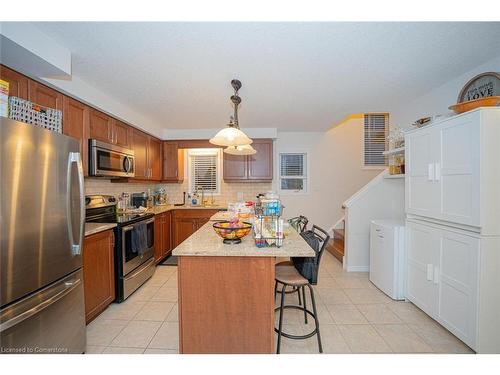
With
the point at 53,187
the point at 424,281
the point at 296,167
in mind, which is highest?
the point at 296,167

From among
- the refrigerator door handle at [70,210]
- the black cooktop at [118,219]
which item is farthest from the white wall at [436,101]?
the black cooktop at [118,219]

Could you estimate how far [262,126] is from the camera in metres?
4.25

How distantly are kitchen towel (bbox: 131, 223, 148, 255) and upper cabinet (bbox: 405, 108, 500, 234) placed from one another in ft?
10.5

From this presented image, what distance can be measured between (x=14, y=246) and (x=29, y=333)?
21.1 inches

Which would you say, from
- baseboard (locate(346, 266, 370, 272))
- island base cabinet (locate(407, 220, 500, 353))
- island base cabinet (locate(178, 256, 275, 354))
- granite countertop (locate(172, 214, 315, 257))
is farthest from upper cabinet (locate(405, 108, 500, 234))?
island base cabinet (locate(178, 256, 275, 354))

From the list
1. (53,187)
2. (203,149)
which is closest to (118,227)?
(53,187)

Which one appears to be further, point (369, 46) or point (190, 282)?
point (369, 46)

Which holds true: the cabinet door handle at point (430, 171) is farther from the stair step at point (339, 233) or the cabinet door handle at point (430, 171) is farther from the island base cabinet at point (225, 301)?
the stair step at point (339, 233)

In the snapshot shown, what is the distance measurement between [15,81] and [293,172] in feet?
14.4

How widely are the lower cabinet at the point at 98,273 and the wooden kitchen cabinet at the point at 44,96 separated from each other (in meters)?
1.28

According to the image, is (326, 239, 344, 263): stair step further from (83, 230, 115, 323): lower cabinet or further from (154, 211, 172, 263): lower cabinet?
(83, 230, 115, 323): lower cabinet

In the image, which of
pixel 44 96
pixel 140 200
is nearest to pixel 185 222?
pixel 140 200

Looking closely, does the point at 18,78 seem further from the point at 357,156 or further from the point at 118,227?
the point at 357,156

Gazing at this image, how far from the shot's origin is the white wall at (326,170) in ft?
16.3
